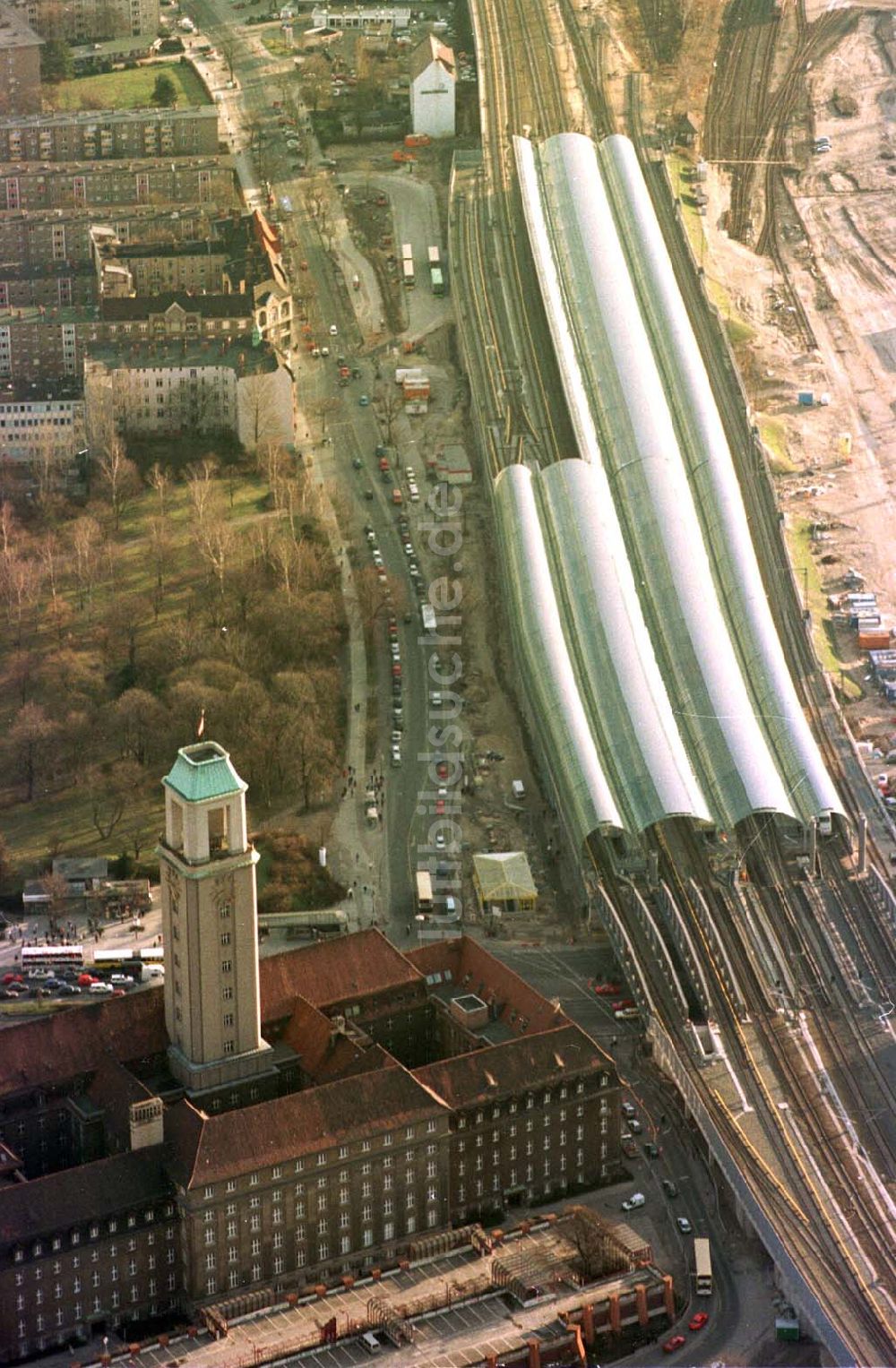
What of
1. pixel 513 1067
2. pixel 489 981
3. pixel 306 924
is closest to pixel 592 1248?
pixel 513 1067

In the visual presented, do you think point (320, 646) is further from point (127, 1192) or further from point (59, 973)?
point (127, 1192)

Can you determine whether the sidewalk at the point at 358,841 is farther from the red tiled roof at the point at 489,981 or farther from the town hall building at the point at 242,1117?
the town hall building at the point at 242,1117

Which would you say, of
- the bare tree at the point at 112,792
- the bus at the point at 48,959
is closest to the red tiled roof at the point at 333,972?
the bus at the point at 48,959

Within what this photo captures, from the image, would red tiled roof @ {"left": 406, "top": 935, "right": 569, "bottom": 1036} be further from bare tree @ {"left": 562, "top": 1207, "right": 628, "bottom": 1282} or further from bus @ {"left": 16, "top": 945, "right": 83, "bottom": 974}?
bus @ {"left": 16, "top": 945, "right": 83, "bottom": 974}

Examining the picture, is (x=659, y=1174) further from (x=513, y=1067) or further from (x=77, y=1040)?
(x=77, y=1040)

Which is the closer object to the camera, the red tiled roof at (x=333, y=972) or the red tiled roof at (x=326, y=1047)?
the red tiled roof at (x=326, y=1047)

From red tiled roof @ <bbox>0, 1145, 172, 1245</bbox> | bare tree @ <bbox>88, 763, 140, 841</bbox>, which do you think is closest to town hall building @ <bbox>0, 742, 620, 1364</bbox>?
red tiled roof @ <bbox>0, 1145, 172, 1245</bbox>

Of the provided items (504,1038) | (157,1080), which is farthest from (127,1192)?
(504,1038)
